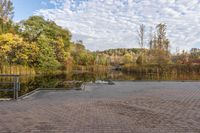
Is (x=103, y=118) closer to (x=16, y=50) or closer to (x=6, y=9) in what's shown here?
(x=16, y=50)

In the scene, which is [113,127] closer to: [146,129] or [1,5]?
[146,129]

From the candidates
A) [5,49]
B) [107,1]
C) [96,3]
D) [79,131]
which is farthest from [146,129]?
[5,49]

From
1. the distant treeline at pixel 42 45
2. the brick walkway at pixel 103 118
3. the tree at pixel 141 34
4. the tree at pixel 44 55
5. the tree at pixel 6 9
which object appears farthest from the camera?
the tree at pixel 141 34

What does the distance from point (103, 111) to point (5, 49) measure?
20.7 m

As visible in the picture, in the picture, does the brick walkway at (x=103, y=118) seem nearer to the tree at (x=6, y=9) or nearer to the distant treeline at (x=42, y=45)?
the distant treeline at (x=42, y=45)

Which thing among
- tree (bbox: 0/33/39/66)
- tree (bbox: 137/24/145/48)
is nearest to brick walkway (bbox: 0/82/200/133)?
tree (bbox: 0/33/39/66)

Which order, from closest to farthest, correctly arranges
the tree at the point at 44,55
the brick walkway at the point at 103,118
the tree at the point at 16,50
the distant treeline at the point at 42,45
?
the brick walkway at the point at 103,118 → the tree at the point at 16,50 → the distant treeline at the point at 42,45 → the tree at the point at 44,55

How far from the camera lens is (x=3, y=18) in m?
30.7

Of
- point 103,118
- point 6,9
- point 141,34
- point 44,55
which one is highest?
point 6,9

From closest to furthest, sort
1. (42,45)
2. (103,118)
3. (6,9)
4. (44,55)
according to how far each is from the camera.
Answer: (103,118) → (42,45) → (44,55) → (6,9)

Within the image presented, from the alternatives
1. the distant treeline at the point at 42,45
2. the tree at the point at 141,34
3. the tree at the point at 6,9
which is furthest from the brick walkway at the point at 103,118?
the tree at the point at 141,34

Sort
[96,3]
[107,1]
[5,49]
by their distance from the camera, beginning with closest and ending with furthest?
[107,1], [96,3], [5,49]

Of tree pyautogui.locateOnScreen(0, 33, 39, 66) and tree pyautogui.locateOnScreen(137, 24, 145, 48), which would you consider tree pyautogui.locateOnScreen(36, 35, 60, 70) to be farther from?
tree pyautogui.locateOnScreen(137, 24, 145, 48)

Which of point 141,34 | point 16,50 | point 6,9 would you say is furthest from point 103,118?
point 141,34
